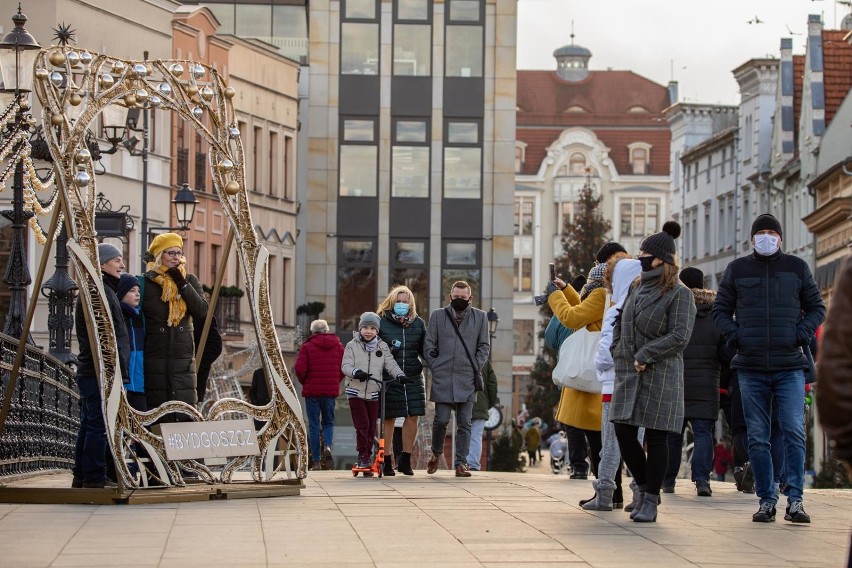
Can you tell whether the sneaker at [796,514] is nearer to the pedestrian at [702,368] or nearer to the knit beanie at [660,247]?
the knit beanie at [660,247]

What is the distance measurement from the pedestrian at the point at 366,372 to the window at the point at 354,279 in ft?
144

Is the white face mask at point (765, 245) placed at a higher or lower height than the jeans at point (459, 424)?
higher

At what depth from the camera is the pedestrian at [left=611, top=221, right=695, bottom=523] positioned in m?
12.9

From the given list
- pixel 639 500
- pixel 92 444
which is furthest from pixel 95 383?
pixel 639 500

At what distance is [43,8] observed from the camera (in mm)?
40750

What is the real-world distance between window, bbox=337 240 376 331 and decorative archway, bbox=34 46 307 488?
154ft

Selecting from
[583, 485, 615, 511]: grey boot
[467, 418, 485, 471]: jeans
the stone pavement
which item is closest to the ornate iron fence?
the stone pavement

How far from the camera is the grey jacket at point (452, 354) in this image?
19.3m

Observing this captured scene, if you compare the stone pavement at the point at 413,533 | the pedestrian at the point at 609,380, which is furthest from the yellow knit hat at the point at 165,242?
the pedestrian at the point at 609,380

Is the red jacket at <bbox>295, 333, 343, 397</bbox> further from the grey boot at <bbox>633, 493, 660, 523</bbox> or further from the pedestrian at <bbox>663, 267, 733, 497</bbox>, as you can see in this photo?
the grey boot at <bbox>633, 493, 660, 523</bbox>

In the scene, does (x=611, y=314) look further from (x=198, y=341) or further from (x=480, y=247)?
(x=480, y=247)

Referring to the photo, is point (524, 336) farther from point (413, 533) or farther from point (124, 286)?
point (413, 533)

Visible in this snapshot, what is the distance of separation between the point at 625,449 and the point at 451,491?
3.31 m

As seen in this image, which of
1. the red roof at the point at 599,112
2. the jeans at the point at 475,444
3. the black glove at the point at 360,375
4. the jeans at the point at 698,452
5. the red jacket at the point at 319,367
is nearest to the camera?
the jeans at the point at 698,452
